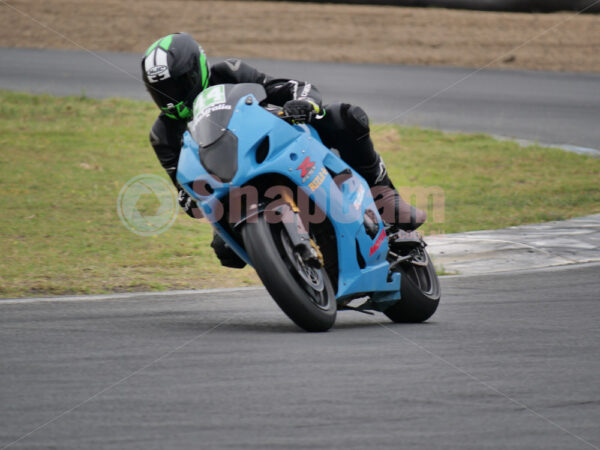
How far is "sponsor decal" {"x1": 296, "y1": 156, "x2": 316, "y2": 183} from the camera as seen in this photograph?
199 inches

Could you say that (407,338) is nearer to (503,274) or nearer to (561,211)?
(503,274)

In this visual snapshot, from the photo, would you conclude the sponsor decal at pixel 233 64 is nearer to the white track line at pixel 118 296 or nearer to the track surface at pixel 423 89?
the white track line at pixel 118 296

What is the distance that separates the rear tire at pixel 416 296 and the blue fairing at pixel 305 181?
30cm

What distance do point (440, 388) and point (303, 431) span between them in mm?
795

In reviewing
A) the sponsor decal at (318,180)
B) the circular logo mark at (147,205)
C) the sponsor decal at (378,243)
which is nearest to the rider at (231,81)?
the sponsor decal at (318,180)

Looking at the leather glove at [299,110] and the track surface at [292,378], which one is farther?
the leather glove at [299,110]

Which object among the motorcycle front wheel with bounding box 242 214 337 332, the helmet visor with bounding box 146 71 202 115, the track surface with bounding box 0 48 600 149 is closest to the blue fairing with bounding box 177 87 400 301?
the motorcycle front wheel with bounding box 242 214 337 332

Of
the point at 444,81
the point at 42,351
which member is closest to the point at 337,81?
the point at 444,81

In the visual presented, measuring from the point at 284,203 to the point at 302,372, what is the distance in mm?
898

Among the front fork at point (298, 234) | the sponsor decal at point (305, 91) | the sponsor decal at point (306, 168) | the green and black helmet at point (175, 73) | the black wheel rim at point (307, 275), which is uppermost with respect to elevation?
the green and black helmet at point (175, 73)

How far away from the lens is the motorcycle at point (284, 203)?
4855mm

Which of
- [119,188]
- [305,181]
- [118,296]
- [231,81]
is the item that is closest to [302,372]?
[305,181]

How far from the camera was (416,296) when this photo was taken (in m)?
5.88

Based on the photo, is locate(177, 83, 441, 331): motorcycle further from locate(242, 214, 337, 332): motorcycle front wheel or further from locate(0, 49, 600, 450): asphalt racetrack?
locate(0, 49, 600, 450): asphalt racetrack
